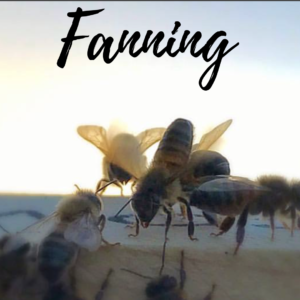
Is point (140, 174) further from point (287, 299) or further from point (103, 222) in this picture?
point (287, 299)

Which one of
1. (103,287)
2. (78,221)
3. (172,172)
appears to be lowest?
(103,287)

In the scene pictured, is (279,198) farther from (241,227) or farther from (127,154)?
(127,154)

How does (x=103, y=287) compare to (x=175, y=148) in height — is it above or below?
below

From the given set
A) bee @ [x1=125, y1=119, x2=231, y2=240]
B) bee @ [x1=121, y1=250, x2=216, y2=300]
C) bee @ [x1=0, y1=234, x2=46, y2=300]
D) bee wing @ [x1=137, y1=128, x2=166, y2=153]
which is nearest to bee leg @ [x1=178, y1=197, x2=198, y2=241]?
bee @ [x1=125, y1=119, x2=231, y2=240]

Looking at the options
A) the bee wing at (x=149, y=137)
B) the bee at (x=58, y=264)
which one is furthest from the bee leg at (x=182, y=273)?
the bee wing at (x=149, y=137)

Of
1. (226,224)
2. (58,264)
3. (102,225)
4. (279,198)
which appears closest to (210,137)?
(279,198)

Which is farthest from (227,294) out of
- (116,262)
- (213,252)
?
(116,262)
